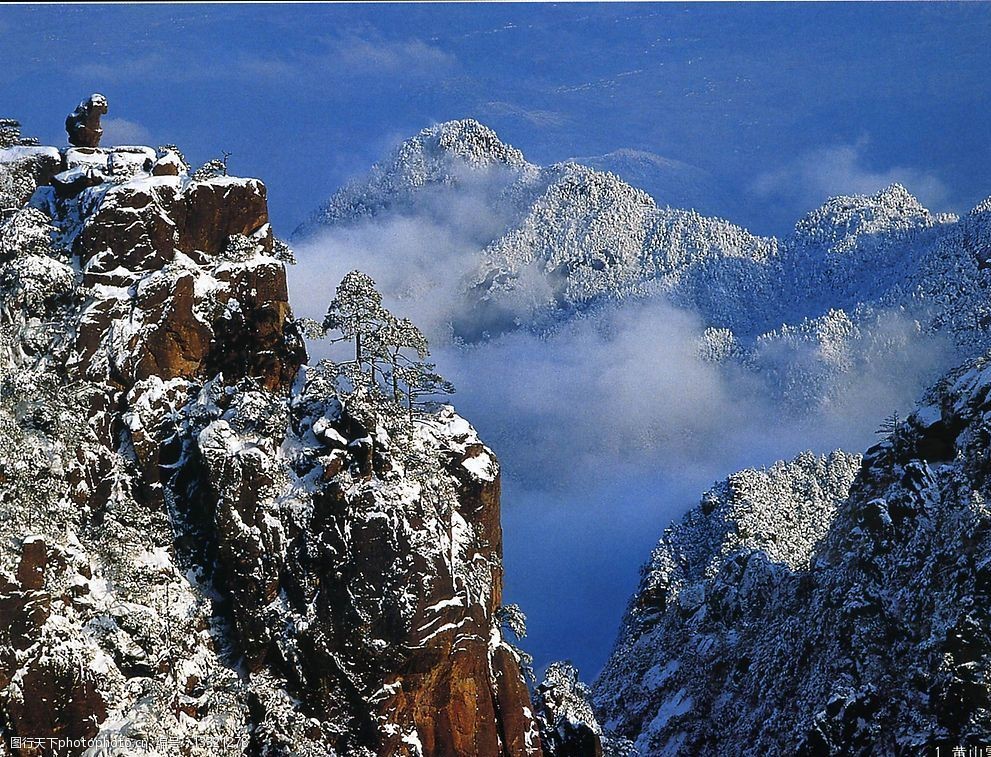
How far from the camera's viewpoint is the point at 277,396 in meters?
77.2

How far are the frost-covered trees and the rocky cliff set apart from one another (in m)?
2.31

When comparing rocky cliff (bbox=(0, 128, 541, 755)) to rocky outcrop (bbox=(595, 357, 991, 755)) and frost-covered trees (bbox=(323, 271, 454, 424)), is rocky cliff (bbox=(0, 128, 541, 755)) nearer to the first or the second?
frost-covered trees (bbox=(323, 271, 454, 424))

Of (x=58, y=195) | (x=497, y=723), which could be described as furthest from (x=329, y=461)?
(x=58, y=195)

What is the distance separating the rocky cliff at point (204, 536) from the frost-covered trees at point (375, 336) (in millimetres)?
2309

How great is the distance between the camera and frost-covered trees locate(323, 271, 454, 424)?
77.8 meters

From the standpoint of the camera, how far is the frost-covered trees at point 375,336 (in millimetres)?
77750

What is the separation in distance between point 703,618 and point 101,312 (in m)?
90.5

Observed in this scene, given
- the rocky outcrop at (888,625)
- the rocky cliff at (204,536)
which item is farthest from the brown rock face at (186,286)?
the rocky outcrop at (888,625)

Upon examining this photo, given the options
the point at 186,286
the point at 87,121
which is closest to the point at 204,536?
the point at 186,286

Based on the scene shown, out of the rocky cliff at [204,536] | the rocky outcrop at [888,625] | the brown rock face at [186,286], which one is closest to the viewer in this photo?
the rocky cliff at [204,536]

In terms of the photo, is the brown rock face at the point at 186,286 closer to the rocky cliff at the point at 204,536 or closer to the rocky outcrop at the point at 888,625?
the rocky cliff at the point at 204,536

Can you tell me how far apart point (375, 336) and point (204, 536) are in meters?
15.8

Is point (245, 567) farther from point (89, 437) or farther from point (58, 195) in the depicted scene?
point (58, 195)

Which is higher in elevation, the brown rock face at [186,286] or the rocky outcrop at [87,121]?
the rocky outcrop at [87,121]
